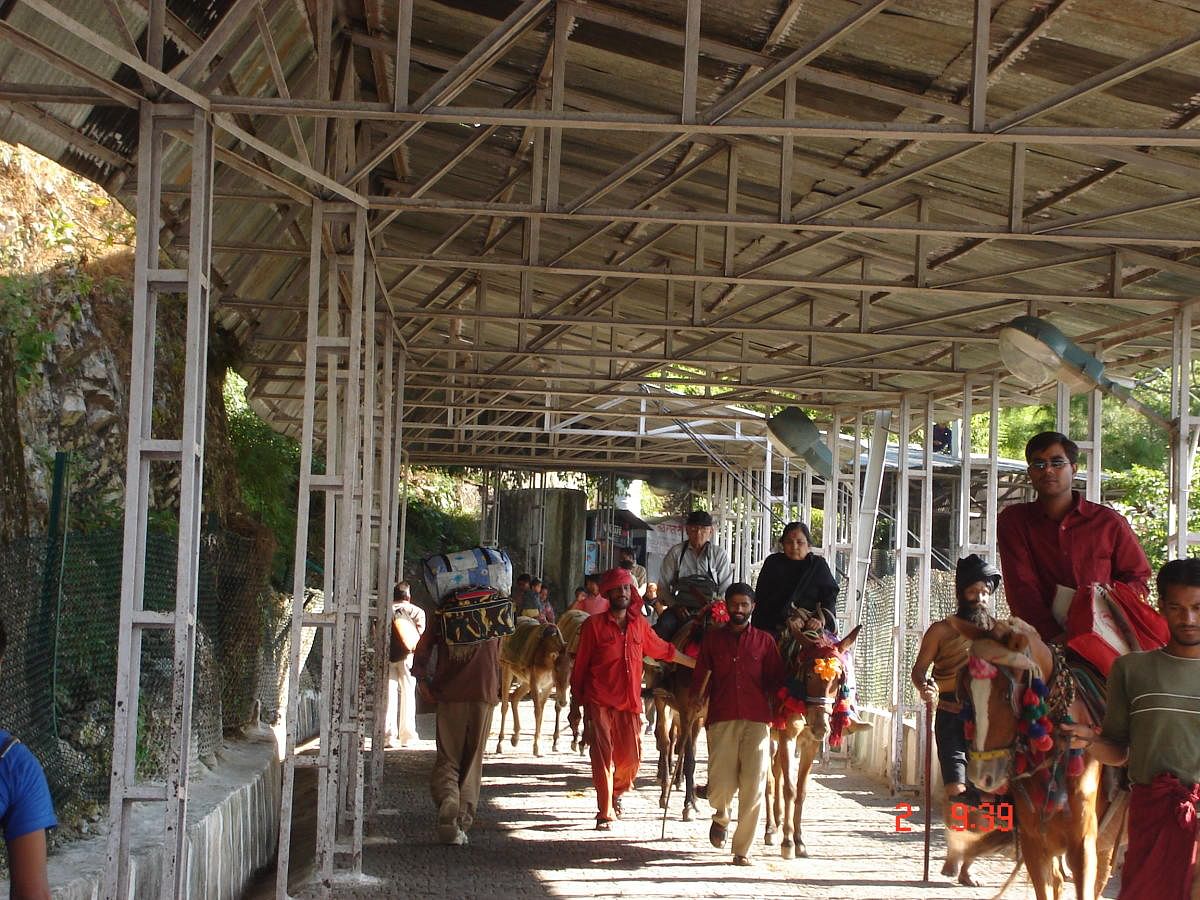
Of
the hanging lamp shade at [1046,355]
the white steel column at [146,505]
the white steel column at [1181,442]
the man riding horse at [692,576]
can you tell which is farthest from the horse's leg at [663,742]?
the white steel column at [146,505]

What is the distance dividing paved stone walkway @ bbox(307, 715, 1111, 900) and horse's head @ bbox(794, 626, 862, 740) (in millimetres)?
1116

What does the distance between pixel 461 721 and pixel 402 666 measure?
6781mm

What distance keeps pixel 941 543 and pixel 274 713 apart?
21504mm

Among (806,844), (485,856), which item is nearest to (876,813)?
(806,844)

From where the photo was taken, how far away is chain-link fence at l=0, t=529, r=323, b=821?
7.28m

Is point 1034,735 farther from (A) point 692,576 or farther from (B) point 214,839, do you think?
(A) point 692,576

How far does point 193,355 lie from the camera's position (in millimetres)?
7020

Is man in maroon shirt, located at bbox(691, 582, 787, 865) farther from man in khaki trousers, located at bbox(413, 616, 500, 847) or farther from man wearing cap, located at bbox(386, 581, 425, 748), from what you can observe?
man wearing cap, located at bbox(386, 581, 425, 748)

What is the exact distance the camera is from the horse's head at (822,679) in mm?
10914

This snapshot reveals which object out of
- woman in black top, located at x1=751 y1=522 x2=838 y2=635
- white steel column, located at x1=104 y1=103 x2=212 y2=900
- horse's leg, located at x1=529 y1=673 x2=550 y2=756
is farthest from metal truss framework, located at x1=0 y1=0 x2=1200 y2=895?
horse's leg, located at x1=529 y1=673 x2=550 y2=756

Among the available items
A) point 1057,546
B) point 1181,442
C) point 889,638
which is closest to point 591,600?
point 889,638

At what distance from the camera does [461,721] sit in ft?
39.4

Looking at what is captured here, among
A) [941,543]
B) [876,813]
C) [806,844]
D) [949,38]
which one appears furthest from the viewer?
[941,543]

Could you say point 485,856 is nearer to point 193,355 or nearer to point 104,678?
point 104,678
